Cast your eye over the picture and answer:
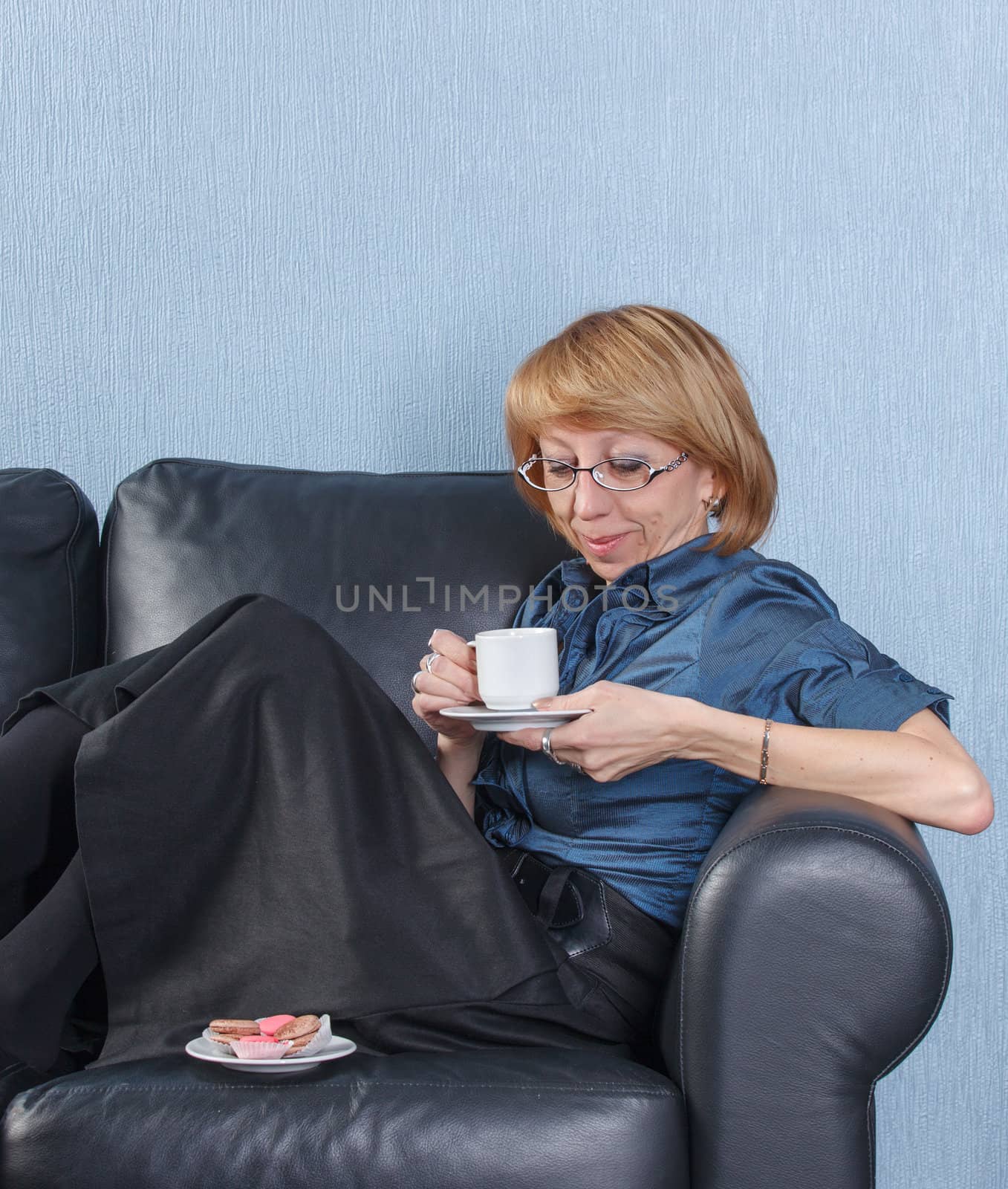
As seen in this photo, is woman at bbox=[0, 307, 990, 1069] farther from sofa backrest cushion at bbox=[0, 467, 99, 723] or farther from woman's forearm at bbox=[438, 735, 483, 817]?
sofa backrest cushion at bbox=[0, 467, 99, 723]

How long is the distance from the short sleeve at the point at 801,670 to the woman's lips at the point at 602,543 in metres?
0.18

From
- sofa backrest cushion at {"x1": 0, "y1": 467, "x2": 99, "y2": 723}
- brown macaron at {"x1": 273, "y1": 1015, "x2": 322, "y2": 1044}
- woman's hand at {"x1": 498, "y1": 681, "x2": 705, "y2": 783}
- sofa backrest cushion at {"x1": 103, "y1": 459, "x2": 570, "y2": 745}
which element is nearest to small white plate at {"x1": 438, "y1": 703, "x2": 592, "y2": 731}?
woman's hand at {"x1": 498, "y1": 681, "x2": 705, "y2": 783}

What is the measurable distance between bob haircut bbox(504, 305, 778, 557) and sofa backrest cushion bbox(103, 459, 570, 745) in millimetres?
217

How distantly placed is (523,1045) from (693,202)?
1.33 metres

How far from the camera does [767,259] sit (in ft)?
6.04

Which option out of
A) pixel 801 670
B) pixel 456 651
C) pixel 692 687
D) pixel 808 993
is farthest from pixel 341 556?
pixel 808 993

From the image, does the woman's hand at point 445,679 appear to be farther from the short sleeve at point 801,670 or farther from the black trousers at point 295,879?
the short sleeve at point 801,670

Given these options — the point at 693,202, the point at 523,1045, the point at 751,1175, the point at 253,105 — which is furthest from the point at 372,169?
the point at 751,1175

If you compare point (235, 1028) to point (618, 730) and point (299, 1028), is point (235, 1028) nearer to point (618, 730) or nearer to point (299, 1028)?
point (299, 1028)

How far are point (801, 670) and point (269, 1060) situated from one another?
2.16 ft

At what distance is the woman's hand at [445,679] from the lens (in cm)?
133

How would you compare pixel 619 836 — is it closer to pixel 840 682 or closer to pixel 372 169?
pixel 840 682

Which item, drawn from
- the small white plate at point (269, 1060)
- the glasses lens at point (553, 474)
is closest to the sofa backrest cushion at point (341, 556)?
the glasses lens at point (553, 474)

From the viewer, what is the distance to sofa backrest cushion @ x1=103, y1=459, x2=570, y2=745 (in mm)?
1582
